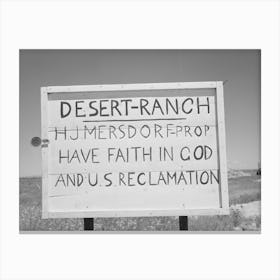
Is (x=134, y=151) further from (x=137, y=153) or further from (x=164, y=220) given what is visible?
(x=164, y=220)

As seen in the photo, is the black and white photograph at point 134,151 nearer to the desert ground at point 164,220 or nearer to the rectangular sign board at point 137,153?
the rectangular sign board at point 137,153

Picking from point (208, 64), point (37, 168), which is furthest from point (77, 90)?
point (208, 64)

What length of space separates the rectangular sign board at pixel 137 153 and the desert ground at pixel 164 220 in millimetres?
504

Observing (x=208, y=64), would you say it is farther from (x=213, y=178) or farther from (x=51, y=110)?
(x=51, y=110)

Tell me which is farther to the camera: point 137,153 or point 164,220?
point 164,220

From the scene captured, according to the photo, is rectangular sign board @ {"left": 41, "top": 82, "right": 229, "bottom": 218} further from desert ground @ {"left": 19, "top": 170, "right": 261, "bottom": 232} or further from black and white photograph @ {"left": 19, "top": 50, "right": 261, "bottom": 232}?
desert ground @ {"left": 19, "top": 170, "right": 261, "bottom": 232}

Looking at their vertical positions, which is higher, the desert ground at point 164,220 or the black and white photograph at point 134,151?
the black and white photograph at point 134,151

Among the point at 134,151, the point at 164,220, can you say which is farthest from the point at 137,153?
the point at 164,220

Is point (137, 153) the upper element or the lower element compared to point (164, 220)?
upper

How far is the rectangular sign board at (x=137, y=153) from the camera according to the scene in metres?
3.21

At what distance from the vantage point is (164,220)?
Result: 377cm

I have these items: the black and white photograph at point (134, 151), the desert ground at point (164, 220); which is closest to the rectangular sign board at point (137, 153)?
the black and white photograph at point (134, 151)

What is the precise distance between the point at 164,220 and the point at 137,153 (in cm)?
87

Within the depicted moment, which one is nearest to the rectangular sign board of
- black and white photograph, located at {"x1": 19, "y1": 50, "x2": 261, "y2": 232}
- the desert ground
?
black and white photograph, located at {"x1": 19, "y1": 50, "x2": 261, "y2": 232}
